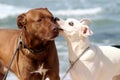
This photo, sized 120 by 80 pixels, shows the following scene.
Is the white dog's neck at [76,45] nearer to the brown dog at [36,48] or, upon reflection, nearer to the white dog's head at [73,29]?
the white dog's head at [73,29]

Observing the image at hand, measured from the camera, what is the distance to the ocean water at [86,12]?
14.5m

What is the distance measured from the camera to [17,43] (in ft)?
22.5

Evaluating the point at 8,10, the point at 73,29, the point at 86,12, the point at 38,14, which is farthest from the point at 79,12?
the point at 38,14

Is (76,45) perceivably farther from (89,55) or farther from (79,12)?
(79,12)

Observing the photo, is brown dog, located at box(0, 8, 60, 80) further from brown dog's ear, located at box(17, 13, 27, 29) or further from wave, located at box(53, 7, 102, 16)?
wave, located at box(53, 7, 102, 16)

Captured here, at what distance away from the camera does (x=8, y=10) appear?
2020 centimetres

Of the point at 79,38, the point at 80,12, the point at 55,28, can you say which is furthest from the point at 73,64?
the point at 80,12

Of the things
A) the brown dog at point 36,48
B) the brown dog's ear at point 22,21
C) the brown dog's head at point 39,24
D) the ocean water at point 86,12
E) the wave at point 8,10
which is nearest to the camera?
the brown dog's head at point 39,24

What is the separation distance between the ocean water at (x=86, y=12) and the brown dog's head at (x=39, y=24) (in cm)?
614

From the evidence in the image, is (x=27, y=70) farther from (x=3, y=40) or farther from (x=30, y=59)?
(x=3, y=40)

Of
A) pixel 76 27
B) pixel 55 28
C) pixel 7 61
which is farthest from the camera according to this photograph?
pixel 7 61

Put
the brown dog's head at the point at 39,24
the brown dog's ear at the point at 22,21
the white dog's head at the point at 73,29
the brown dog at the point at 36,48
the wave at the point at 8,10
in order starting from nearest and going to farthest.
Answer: the brown dog's head at the point at 39,24 < the brown dog at the point at 36,48 < the brown dog's ear at the point at 22,21 < the white dog's head at the point at 73,29 < the wave at the point at 8,10

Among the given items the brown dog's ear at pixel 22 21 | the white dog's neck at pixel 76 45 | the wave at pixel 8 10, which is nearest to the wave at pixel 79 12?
the wave at pixel 8 10

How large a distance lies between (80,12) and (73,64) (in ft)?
45.4
